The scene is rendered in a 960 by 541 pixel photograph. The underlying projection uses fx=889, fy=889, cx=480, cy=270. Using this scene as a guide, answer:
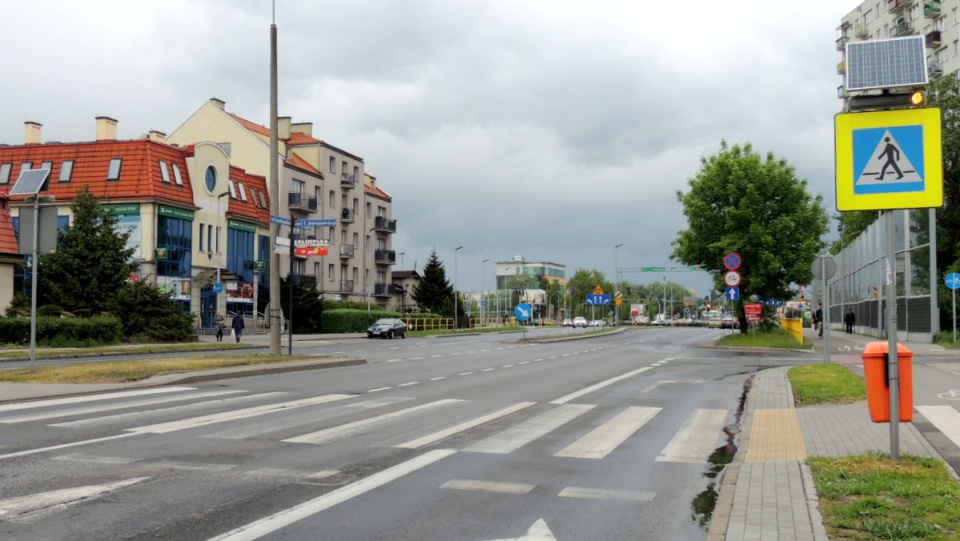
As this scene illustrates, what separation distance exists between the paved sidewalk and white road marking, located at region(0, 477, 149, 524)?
4.54 metres

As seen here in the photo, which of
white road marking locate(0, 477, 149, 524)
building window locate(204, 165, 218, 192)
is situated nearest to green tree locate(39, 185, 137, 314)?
building window locate(204, 165, 218, 192)

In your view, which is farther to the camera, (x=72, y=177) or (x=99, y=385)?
(x=72, y=177)

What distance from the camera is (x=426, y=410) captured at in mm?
13047

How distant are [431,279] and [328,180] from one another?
17.3 meters

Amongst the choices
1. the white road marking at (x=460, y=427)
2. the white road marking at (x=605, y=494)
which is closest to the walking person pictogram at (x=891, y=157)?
the white road marking at (x=605, y=494)

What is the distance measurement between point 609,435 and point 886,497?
14.8 ft

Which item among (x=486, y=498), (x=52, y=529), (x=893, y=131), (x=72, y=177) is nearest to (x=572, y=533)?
(x=486, y=498)

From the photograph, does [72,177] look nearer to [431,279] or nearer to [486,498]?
[431,279]

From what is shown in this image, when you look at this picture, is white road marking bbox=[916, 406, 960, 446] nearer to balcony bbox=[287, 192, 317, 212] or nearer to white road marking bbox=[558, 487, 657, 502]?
white road marking bbox=[558, 487, 657, 502]

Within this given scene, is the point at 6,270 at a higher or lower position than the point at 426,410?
higher

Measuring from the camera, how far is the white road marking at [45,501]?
20.0 feet

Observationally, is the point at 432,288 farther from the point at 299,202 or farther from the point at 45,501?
the point at 45,501

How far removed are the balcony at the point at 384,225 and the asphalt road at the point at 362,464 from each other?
64248 millimetres

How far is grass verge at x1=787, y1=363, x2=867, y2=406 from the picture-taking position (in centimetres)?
1390
